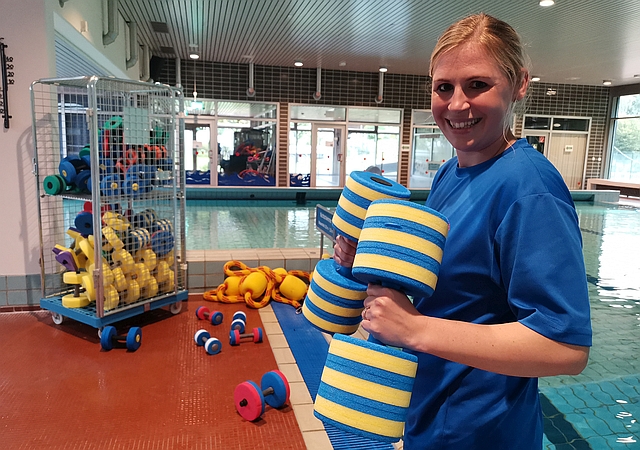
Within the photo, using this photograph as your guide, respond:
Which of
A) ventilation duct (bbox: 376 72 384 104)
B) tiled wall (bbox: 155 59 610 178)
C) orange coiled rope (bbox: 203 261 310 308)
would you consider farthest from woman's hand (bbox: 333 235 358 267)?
ventilation duct (bbox: 376 72 384 104)

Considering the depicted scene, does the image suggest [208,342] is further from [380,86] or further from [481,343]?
[380,86]

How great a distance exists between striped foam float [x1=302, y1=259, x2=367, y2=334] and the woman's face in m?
0.44

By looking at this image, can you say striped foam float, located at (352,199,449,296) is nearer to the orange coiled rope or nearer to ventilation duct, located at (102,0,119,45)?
the orange coiled rope

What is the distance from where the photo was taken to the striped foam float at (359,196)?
1.03 metres

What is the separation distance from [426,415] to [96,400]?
2212 millimetres

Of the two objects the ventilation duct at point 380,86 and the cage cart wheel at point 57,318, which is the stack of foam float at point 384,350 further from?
the ventilation duct at point 380,86

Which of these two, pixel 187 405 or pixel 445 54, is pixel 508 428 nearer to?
pixel 445 54

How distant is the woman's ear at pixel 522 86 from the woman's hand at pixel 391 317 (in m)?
0.43

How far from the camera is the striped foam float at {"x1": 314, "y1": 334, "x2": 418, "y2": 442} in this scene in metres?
0.83

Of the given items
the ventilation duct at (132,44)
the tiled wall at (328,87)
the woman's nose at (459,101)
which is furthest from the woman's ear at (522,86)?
the tiled wall at (328,87)

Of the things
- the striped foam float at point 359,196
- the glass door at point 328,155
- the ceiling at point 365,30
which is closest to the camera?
the striped foam float at point 359,196

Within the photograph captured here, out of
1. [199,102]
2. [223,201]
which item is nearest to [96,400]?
[223,201]

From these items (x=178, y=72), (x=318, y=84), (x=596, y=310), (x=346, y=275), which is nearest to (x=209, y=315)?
(x=346, y=275)

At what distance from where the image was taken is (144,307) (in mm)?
3529
